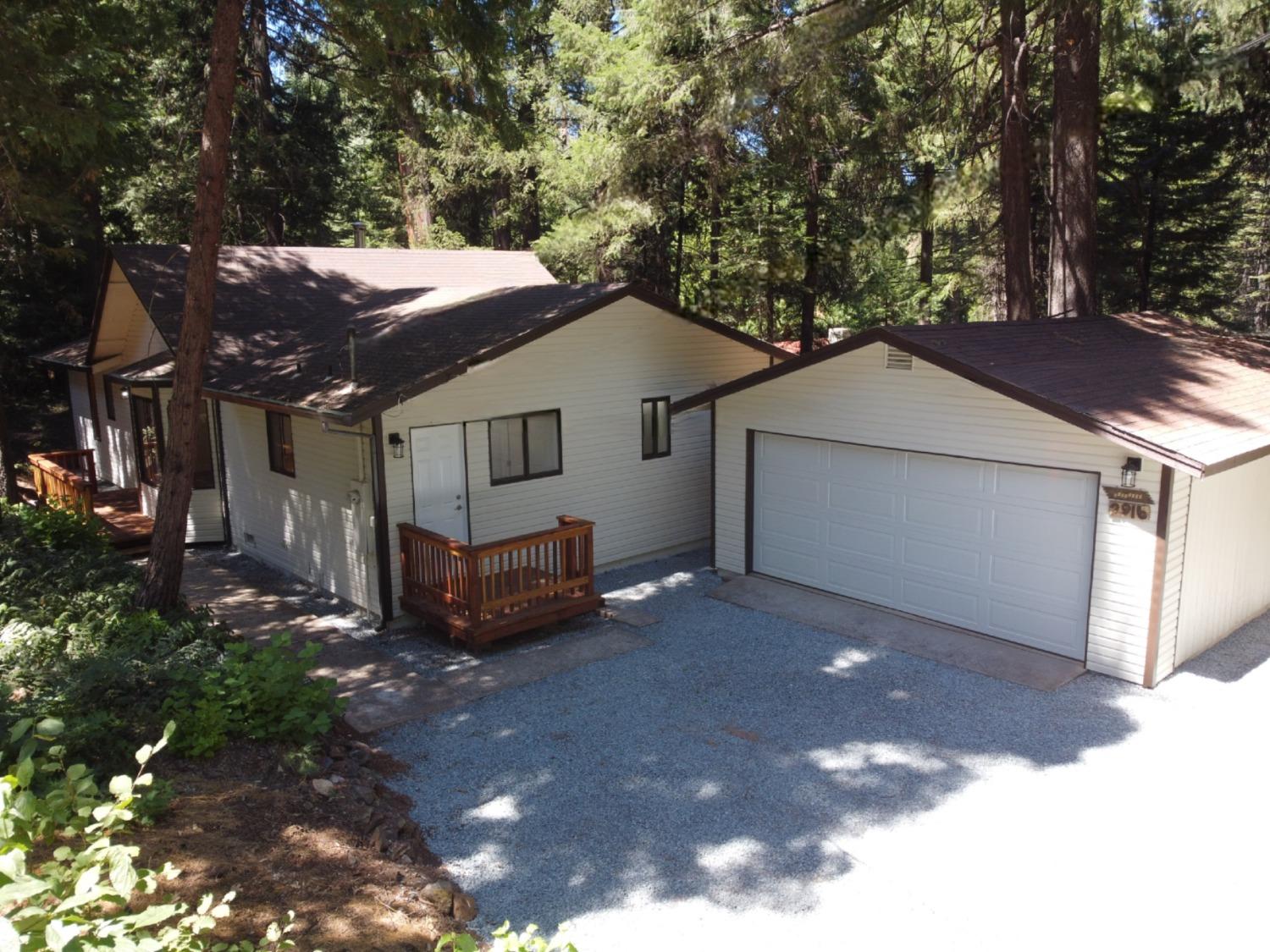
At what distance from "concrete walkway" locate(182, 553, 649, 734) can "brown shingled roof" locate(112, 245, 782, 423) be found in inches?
94.5

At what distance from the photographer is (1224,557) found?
8852mm

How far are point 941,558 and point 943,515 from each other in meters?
0.46

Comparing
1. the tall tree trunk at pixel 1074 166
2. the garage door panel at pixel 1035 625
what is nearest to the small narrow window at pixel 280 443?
the garage door panel at pixel 1035 625

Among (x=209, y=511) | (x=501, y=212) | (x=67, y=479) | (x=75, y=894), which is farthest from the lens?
(x=501, y=212)

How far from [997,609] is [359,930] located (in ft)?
22.7

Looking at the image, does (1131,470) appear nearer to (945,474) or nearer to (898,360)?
(945,474)

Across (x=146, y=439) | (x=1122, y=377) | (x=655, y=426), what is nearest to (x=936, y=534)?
(x=1122, y=377)

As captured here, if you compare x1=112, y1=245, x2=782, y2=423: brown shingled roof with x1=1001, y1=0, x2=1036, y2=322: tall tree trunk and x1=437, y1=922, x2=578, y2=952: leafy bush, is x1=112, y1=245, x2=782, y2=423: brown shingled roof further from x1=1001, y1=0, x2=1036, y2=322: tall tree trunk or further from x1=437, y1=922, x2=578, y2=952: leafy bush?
x1=437, y1=922, x2=578, y2=952: leafy bush

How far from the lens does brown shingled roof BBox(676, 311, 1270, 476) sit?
25.3ft

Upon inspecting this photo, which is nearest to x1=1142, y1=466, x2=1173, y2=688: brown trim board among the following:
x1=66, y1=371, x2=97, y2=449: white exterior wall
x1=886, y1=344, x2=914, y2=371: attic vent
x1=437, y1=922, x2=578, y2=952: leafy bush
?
x1=886, y1=344, x2=914, y2=371: attic vent

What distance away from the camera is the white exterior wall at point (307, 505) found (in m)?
10.0

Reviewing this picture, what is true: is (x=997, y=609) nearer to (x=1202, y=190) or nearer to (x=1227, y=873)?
(x=1227, y=873)

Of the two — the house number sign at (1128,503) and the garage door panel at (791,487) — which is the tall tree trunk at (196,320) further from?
the house number sign at (1128,503)

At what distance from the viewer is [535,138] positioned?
2047cm
